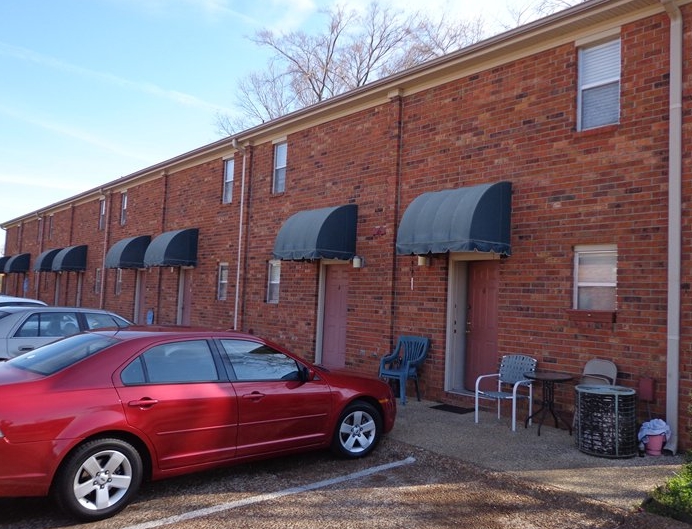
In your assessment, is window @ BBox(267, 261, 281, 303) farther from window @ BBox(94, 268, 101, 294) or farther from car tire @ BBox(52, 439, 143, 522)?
window @ BBox(94, 268, 101, 294)

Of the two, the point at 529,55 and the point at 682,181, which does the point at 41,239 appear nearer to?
the point at 529,55

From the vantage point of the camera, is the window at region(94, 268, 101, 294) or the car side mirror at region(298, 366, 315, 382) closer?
the car side mirror at region(298, 366, 315, 382)

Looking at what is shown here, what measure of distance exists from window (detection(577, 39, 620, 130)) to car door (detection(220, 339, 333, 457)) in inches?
201

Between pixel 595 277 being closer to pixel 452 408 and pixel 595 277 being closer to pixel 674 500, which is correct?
pixel 452 408

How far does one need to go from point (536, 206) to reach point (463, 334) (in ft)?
7.92

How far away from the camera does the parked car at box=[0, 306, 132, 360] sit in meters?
8.32

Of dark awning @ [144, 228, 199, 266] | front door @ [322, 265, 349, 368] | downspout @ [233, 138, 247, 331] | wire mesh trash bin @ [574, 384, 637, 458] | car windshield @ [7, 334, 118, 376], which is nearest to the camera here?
car windshield @ [7, 334, 118, 376]

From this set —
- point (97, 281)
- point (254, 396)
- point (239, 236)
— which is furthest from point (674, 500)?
point (97, 281)

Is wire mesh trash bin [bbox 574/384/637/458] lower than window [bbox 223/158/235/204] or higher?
lower

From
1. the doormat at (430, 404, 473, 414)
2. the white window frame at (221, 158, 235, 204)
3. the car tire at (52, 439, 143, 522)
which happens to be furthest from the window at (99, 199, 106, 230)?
the car tire at (52, 439, 143, 522)

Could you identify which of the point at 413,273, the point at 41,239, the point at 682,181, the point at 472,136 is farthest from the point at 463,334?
the point at 41,239

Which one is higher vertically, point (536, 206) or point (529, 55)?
point (529, 55)

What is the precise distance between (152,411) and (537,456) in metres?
4.05

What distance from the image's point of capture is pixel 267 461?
19.6 ft
